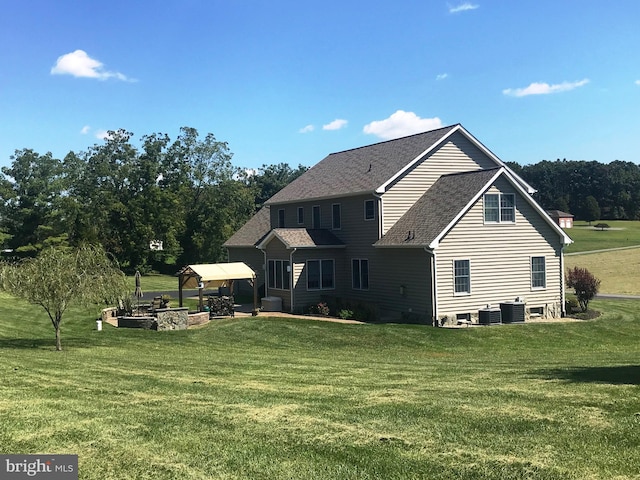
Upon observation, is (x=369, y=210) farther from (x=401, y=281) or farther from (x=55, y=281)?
(x=55, y=281)

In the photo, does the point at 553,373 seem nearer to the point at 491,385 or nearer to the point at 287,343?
the point at 491,385

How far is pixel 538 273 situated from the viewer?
92.8 ft

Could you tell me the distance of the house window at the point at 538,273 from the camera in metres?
28.2

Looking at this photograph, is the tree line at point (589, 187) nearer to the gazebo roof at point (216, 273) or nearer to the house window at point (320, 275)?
the house window at point (320, 275)

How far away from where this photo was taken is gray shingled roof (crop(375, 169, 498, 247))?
85.0 ft

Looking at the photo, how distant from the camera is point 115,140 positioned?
71000 mm

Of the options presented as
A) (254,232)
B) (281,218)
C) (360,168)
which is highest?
(360,168)

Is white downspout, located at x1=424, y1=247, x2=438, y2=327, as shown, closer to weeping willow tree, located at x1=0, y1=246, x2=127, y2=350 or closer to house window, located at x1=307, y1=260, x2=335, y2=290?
house window, located at x1=307, y1=260, x2=335, y2=290

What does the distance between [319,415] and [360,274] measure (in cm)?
2160

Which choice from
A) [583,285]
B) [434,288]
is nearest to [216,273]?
[434,288]

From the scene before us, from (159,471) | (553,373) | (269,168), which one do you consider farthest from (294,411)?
(269,168)

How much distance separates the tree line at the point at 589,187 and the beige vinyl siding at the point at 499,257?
109 m

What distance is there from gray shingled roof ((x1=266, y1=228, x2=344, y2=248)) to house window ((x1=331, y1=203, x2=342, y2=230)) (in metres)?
0.52

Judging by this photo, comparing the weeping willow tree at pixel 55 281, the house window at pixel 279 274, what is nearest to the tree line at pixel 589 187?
the house window at pixel 279 274
